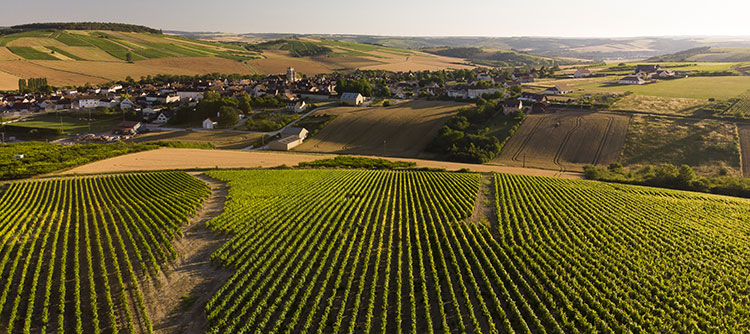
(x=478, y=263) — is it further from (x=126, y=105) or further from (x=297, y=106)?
(x=126, y=105)

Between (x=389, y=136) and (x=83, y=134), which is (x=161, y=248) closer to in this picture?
(x=389, y=136)

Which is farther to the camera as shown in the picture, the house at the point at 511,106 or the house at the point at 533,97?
the house at the point at 533,97

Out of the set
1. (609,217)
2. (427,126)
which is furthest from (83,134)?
(609,217)

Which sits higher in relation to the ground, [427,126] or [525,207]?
[427,126]

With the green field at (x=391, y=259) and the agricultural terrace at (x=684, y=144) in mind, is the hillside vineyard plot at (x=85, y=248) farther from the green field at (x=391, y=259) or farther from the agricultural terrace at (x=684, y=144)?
the agricultural terrace at (x=684, y=144)

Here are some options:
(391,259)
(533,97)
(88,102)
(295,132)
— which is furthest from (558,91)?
(88,102)

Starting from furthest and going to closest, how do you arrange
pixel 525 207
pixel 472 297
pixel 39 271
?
pixel 525 207, pixel 39 271, pixel 472 297

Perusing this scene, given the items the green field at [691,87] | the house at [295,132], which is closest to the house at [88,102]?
the house at [295,132]
